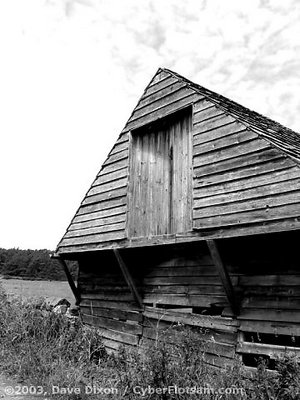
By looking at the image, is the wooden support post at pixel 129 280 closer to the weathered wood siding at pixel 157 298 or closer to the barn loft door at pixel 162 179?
the weathered wood siding at pixel 157 298

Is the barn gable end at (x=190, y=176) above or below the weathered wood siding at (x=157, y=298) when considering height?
above

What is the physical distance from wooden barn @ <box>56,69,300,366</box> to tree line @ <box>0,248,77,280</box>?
23500 mm

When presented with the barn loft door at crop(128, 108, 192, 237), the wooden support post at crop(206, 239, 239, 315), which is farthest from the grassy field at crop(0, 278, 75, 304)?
the wooden support post at crop(206, 239, 239, 315)

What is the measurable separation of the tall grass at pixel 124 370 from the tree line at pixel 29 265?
81.5ft

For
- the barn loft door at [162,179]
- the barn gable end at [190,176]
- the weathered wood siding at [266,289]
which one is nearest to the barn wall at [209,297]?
the weathered wood siding at [266,289]

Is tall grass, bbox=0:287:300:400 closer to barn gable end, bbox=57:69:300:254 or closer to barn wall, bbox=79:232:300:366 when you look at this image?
barn wall, bbox=79:232:300:366

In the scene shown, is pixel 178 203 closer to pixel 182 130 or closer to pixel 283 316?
pixel 182 130

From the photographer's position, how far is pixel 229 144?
6855mm

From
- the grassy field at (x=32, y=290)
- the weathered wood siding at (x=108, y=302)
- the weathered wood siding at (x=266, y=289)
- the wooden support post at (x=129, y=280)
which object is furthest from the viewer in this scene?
the grassy field at (x=32, y=290)

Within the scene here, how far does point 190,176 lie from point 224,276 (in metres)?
2.28

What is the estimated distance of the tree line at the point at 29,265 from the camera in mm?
33094

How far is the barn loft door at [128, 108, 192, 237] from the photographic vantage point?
800 cm

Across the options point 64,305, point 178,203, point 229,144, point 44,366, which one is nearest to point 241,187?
point 229,144

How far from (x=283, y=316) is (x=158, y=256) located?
3.20 metres
